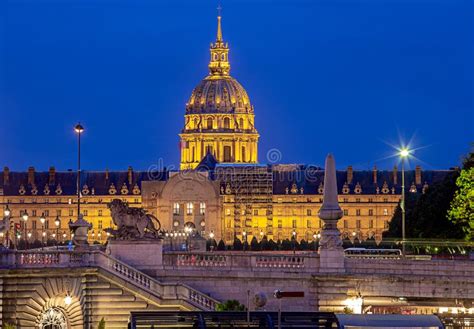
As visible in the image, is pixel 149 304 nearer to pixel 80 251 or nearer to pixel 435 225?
pixel 80 251

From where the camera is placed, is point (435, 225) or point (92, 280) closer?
point (92, 280)

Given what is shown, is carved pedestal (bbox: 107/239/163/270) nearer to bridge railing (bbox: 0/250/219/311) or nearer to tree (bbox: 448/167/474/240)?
bridge railing (bbox: 0/250/219/311)

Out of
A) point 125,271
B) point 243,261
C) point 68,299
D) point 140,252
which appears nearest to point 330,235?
point 243,261

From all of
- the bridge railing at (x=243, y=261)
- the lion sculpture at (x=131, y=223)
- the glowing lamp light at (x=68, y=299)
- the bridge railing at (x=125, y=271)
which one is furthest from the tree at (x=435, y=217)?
the glowing lamp light at (x=68, y=299)

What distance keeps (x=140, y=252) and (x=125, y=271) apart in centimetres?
209

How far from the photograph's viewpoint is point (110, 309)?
2426 inches

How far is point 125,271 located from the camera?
204ft

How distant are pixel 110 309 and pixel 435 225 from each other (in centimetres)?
4005

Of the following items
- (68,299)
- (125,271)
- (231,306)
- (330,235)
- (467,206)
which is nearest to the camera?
(231,306)

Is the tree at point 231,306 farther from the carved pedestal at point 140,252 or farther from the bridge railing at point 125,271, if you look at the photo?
the carved pedestal at point 140,252

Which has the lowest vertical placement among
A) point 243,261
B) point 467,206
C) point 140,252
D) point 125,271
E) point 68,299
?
point 68,299

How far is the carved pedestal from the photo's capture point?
210ft

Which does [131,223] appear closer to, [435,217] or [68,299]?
[68,299]

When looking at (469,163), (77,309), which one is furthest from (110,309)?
(469,163)
